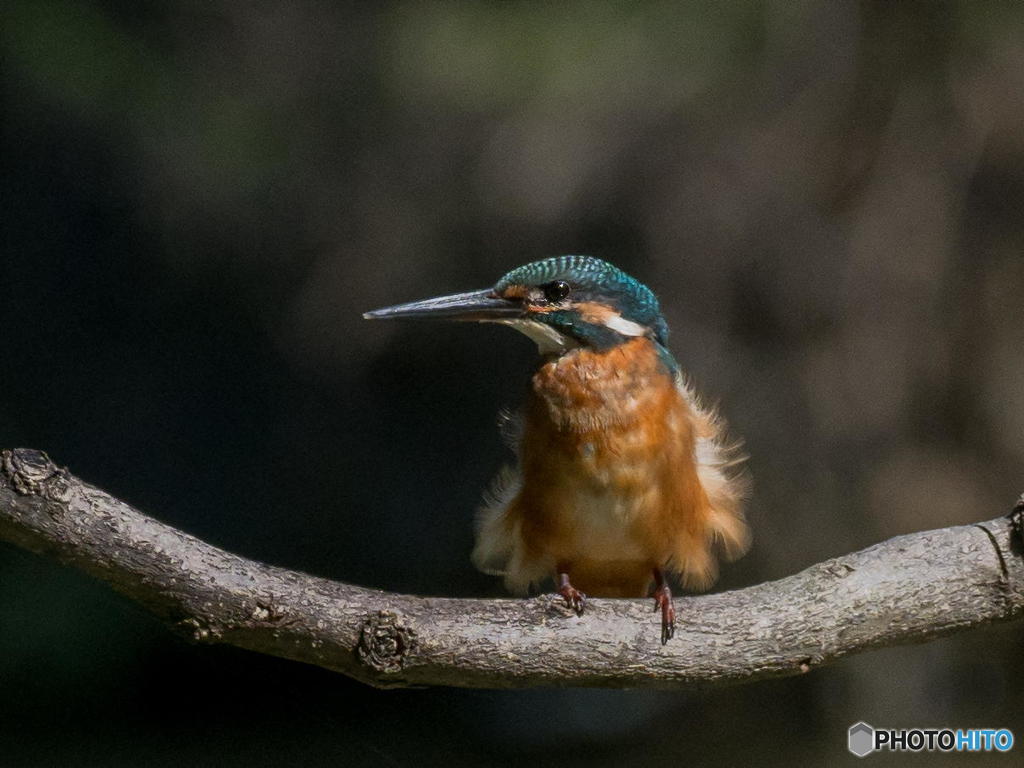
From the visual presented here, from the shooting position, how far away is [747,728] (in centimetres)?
491

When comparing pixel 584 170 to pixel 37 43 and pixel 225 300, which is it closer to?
pixel 225 300

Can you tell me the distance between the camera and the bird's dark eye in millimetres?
2639

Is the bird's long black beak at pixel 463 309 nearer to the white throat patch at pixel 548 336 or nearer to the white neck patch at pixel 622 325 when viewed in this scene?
the white throat patch at pixel 548 336

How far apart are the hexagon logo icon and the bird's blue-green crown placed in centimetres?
212

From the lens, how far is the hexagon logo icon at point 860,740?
4.24 metres

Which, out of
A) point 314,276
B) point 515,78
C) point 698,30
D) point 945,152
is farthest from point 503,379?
point 945,152

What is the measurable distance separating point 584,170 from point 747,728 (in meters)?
2.25

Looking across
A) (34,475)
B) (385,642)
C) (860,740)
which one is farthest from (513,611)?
(860,740)

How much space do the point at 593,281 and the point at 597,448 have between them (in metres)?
0.36

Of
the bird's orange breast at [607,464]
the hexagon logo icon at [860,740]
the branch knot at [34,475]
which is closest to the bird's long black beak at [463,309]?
the bird's orange breast at [607,464]

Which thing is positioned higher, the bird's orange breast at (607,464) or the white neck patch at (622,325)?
the white neck patch at (622,325)

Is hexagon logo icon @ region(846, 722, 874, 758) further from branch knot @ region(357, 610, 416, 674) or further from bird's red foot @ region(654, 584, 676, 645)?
branch knot @ region(357, 610, 416, 674)

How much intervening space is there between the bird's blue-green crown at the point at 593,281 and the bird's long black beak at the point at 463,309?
36 millimetres

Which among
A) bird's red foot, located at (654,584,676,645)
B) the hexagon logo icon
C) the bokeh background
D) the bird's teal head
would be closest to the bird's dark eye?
the bird's teal head
